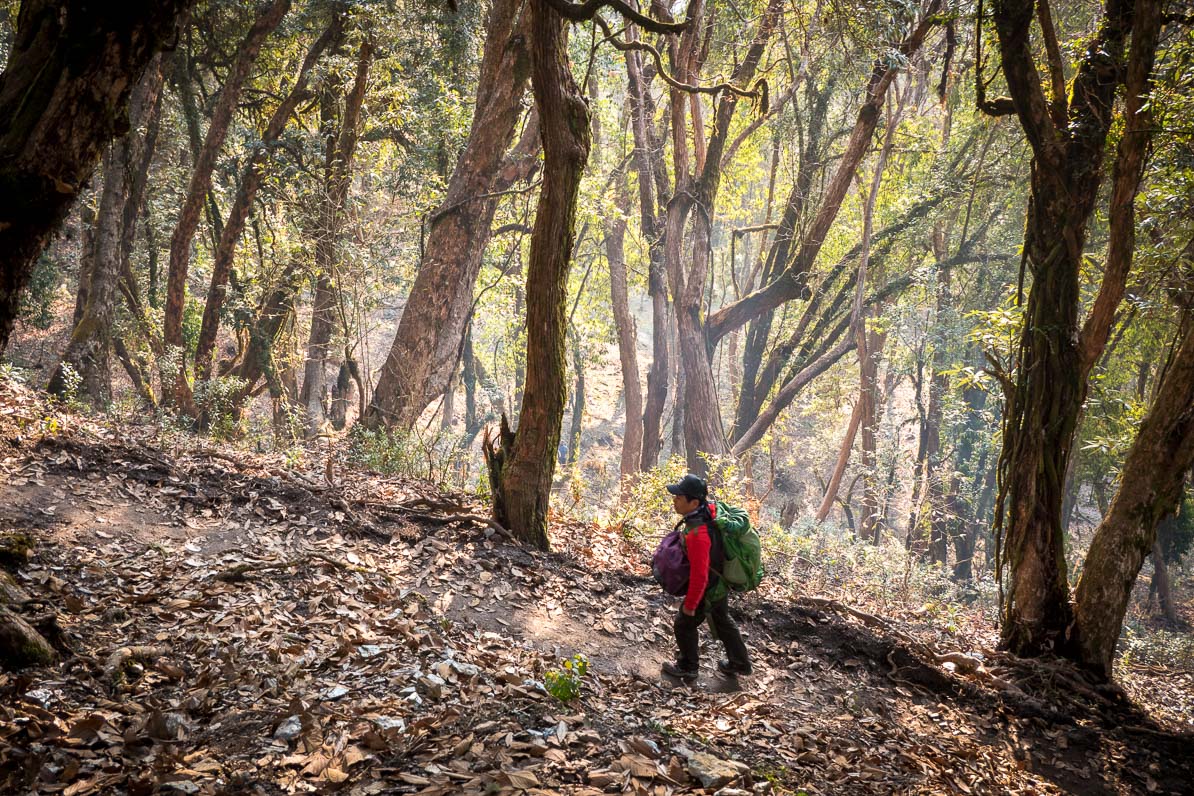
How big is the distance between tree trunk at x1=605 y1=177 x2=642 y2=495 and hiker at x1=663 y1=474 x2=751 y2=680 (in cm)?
1180

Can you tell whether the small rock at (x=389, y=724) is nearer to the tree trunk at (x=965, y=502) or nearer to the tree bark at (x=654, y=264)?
the tree bark at (x=654, y=264)

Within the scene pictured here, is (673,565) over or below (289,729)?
over

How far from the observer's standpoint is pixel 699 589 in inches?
210

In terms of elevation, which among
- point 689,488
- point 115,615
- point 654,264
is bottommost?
point 115,615

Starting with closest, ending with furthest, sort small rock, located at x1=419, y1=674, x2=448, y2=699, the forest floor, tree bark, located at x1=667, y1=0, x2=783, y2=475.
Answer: the forest floor, small rock, located at x1=419, y1=674, x2=448, y2=699, tree bark, located at x1=667, y1=0, x2=783, y2=475

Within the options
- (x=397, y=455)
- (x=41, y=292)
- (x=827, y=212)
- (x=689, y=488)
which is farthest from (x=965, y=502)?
(x=41, y=292)

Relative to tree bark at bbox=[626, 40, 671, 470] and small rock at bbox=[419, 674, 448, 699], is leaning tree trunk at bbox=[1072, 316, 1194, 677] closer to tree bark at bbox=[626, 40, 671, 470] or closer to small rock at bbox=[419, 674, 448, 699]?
small rock at bbox=[419, 674, 448, 699]

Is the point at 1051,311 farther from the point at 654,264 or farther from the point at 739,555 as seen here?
the point at 654,264

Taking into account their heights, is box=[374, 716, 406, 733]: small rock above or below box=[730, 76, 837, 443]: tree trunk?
below

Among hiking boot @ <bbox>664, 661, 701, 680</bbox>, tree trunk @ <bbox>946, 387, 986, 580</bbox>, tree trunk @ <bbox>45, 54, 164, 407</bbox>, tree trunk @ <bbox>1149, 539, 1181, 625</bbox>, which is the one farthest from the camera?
tree trunk @ <bbox>946, 387, 986, 580</bbox>

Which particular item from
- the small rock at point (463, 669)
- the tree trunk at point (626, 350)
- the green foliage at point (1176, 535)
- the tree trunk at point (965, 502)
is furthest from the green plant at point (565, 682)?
the green foliage at point (1176, 535)

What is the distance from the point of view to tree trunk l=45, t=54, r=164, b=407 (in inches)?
393

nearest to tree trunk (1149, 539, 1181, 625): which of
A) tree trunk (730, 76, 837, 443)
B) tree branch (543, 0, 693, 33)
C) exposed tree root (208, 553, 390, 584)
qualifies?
tree trunk (730, 76, 837, 443)

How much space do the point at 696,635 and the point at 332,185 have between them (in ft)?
→ 31.9
